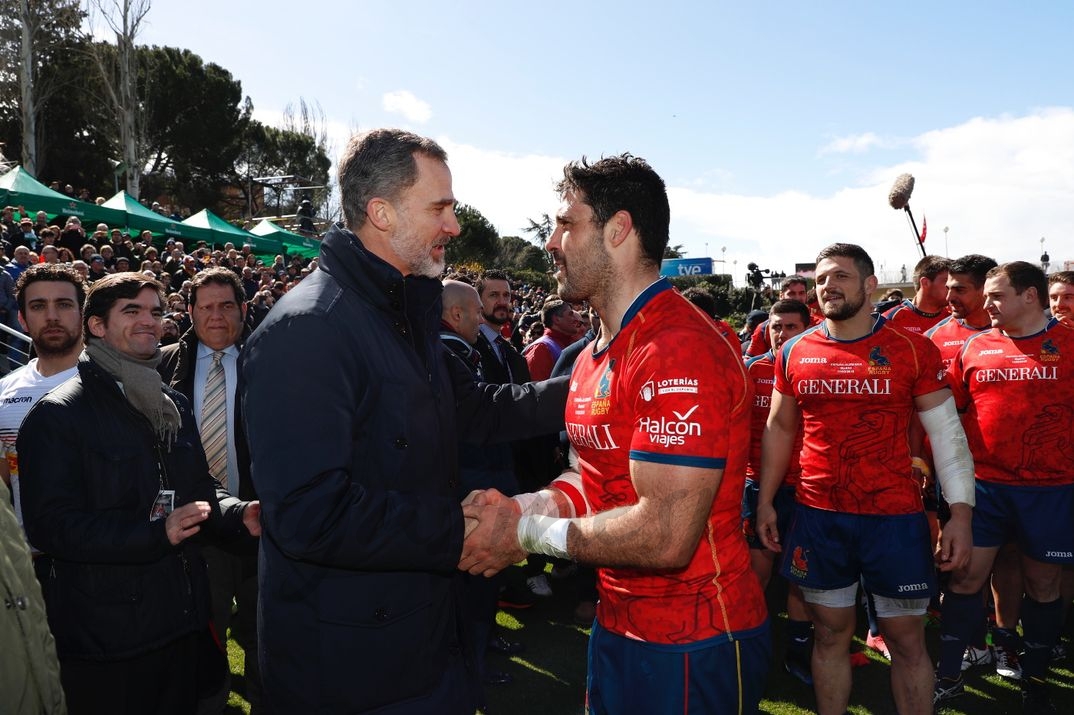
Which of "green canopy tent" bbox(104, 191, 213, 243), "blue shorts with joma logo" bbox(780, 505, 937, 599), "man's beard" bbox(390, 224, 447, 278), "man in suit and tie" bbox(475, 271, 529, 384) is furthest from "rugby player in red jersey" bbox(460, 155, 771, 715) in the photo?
"green canopy tent" bbox(104, 191, 213, 243)

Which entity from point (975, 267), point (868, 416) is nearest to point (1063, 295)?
point (975, 267)

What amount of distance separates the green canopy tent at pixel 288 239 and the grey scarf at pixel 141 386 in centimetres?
2295

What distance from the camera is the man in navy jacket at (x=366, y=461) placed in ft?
5.98

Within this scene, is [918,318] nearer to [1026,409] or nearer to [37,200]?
[1026,409]

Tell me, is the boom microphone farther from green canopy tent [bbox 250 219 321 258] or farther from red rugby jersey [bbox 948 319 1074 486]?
green canopy tent [bbox 250 219 321 258]

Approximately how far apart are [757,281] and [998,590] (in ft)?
41.4

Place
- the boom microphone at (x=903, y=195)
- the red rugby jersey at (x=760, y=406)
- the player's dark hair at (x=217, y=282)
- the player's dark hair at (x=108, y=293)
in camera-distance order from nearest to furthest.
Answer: the player's dark hair at (x=108, y=293), the player's dark hair at (x=217, y=282), the red rugby jersey at (x=760, y=406), the boom microphone at (x=903, y=195)

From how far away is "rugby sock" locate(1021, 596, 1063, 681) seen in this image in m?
4.36

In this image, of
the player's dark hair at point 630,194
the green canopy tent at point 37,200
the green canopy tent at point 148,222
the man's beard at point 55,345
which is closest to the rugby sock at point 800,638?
the player's dark hair at point 630,194

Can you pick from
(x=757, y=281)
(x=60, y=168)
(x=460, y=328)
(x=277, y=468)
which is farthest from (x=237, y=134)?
(x=277, y=468)

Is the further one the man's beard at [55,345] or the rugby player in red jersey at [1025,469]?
the rugby player in red jersey at [1025,469]

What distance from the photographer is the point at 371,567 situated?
1.85 metres

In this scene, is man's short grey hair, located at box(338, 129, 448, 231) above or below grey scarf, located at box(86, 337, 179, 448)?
above

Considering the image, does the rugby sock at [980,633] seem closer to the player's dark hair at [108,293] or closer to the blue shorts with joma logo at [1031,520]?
the blue shorts with joma logo at [1031,520]
